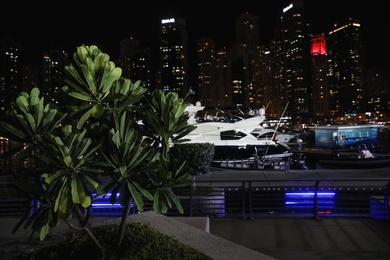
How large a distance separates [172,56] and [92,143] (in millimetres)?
176676

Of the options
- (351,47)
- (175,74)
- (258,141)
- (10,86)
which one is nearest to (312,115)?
(351,47)

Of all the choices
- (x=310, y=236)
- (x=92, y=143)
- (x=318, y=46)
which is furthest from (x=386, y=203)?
(x=318, y=46)

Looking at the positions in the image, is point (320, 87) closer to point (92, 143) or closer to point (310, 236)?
point (310, 236)

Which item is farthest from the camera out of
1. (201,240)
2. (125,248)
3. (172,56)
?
(172,56)

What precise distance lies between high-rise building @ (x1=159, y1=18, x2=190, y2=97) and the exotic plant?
16798cm

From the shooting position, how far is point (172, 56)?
17475cm

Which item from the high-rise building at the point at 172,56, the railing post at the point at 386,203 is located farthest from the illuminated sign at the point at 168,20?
A: the railing post at the point at 386,203

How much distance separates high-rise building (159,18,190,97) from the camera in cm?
17388

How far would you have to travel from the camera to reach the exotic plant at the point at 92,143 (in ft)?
9.17

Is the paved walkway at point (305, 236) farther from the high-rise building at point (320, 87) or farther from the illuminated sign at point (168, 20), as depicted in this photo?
the illuminated sign at point (168, 20)

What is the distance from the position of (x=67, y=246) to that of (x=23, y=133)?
2.06 m

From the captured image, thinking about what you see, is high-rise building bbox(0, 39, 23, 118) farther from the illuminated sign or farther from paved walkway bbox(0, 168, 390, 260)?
paved walkway bbox(0, 168, 390, 260)

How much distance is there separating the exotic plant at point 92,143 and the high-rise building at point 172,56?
551ft

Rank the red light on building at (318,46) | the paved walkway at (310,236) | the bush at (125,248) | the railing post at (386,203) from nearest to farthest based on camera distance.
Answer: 1. the bush at (125,248)
2. the paved walkway at (310,236)
3. the railing post at (386,203)
4. the red light on building at (318,46)
